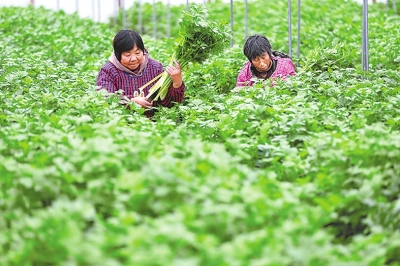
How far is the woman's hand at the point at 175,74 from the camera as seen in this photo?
17.8 feet

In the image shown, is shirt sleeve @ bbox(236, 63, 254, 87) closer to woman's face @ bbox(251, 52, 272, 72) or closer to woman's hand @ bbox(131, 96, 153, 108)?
woman's face @ bbox(251, 52, 272, 72)

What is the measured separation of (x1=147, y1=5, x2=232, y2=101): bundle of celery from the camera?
545cm

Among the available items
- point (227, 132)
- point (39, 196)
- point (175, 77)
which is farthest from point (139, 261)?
point (175, 77)

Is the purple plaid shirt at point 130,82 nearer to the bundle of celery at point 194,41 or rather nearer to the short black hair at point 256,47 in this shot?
the bundle of celery at point 194,41

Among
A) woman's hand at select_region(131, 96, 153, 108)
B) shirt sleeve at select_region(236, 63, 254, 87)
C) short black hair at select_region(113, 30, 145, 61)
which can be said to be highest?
short black hair at select_region(113, 30, 145, 61)

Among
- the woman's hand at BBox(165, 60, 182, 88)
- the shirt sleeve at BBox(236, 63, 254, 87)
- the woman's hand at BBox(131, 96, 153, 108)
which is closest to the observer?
the woman's hand at BBox(131, 96, 153, 108)

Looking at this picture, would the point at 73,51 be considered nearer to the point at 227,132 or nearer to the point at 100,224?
the point at 227,132

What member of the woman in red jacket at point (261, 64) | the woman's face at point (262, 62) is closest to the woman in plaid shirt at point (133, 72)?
the woman in red jacket at point (261, 64)

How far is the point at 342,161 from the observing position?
323 centimetres

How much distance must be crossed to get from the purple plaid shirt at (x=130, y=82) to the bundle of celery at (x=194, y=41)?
0.08m

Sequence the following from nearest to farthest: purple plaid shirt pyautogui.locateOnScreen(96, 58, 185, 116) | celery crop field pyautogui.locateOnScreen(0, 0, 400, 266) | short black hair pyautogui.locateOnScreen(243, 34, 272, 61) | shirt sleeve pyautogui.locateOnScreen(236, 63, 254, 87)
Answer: celery crop field pyautogui.locateOnScreen(0, 0, 400, 266)
purple plaid shirt pyautogui.locateOnScreen(96, 58, 185, 116)
short black hair pyautogui.locateOnScreen(243, 34, 272, 61)
shirt sleeve pyautogui.locateOnScreen(236, 63, 254, 87)

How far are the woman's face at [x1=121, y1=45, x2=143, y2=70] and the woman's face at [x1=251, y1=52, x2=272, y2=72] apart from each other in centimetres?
101

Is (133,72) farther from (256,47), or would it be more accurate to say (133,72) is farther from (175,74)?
(256,47)

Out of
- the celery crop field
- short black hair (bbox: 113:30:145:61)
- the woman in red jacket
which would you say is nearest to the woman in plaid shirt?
short black hair (bbox: 113:30:145:61)
